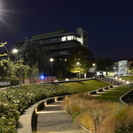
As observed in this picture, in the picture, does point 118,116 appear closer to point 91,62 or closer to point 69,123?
point 69,123

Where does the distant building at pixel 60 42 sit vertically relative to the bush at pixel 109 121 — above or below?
above

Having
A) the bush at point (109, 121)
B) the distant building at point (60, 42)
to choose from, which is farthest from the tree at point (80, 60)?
the bush at point (109, 121)

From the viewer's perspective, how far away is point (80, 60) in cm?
5175

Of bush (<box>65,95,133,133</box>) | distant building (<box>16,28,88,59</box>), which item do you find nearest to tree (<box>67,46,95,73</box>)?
distant building (<box>16,28,88,59</box>)

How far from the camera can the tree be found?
51478 mm

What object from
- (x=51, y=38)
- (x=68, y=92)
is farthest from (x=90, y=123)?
(x=51, y=38)

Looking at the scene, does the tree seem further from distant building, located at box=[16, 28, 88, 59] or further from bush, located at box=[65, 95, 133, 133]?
bush, located at box=[65, 95, 133, 133]

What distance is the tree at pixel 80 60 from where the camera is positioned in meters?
51.5

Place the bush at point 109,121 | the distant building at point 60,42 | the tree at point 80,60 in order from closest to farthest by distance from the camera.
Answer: the bush at point 109,121 < the tree at point 80,60 < the distant building at point 60,42

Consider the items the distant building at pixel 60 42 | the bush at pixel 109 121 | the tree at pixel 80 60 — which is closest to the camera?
the bush at pixel 109 121

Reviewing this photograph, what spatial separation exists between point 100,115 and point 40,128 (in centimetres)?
309

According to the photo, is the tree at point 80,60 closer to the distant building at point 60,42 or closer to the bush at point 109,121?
the distant building at point 60,42

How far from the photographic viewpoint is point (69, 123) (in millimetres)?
9711

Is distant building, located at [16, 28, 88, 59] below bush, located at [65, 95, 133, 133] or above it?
above
